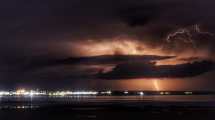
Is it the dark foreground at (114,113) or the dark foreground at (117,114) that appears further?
the dark foreground at (114,113)

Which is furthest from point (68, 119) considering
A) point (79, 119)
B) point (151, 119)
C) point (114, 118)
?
point (151, 119)

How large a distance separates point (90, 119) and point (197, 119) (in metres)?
17.6

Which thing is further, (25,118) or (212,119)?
(25,118)

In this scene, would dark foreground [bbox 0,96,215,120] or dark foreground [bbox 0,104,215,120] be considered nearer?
dark foreground [bbox 0,104,215,120]

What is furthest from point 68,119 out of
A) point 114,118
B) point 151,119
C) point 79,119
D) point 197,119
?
point 197,119

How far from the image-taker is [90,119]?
85625 millimetres

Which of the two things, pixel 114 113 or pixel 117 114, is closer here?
pixel 117 114

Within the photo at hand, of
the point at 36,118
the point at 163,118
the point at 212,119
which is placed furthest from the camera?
the point at 36,118

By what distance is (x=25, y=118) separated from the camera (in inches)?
3588

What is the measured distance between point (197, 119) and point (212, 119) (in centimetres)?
275

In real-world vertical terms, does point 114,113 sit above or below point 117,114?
above

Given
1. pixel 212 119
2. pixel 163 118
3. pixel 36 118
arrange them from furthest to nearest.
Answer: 1. pixel 36 118
2. pixel 163 118
3. pixel 212 119

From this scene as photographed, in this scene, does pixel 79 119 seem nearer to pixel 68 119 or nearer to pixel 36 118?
pixel 68 119

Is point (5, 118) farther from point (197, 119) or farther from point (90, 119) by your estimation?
point (197, 119)
